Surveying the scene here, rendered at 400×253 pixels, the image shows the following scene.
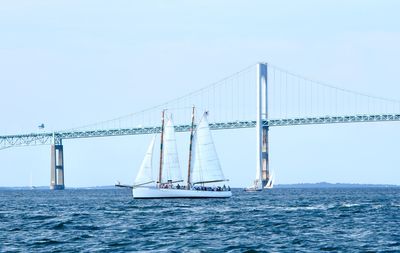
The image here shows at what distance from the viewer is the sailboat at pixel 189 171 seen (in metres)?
76.8

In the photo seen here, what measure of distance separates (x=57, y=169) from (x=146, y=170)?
80940 millimetres

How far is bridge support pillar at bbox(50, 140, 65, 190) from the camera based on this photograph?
15362 cm

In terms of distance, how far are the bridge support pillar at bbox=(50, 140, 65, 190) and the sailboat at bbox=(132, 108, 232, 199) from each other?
74491mm

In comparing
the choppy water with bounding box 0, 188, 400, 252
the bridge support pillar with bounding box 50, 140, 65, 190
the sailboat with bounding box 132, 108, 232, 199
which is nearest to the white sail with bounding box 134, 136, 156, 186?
the sailboat with bounding box 132, 108, 232, 199

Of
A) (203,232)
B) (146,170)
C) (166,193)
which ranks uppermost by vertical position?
(146,170)

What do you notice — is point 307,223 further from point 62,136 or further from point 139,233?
point 62,136

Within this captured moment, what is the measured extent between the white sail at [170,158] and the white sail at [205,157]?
57.0 inches

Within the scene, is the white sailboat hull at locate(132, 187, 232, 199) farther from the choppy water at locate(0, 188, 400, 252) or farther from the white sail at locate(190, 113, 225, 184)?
the choppy water at locate(0, 188, 400, 252)

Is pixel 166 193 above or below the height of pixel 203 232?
below

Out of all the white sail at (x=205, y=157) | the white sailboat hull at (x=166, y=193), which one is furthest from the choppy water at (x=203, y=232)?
the white sailboat hull at (x=166, y=193)

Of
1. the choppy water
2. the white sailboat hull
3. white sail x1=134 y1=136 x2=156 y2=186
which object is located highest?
white sail x1=134 y1=136 x2=156 y2=186

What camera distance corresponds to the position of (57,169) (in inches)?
6166

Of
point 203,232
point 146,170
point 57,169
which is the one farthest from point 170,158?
point 57,169

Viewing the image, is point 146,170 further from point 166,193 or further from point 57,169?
point 57,169
